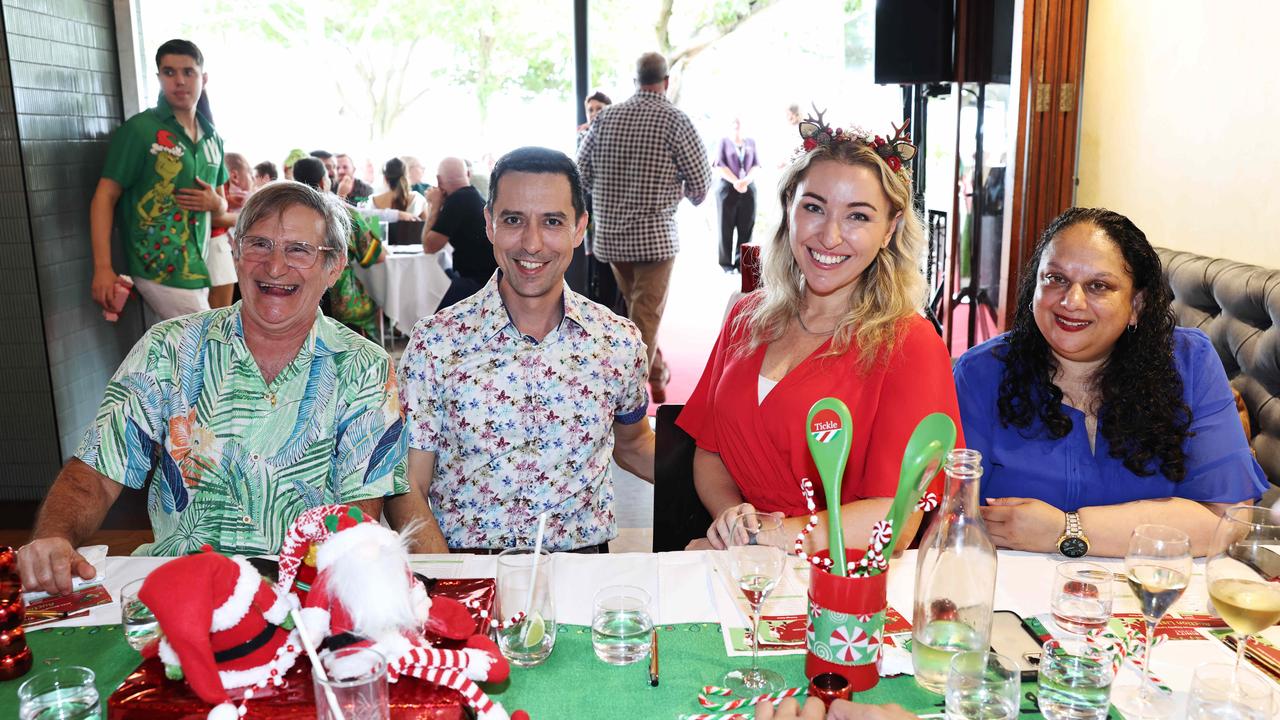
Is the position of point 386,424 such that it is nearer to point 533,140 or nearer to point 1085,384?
point 1085,384

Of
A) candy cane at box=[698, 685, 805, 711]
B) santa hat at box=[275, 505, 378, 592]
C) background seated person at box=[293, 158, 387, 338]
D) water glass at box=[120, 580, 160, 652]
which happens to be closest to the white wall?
candy cane at box=[698, 685, 805, 711]

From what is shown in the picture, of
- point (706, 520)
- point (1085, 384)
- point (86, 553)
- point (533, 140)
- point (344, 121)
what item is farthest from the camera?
point (344, 121)

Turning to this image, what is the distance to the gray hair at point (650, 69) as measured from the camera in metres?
5.37

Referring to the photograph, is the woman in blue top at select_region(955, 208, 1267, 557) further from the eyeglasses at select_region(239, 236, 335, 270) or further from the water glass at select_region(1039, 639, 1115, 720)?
the eyeglasses at select_region(239, 236, 335, 270)

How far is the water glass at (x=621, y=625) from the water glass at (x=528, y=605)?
7cm

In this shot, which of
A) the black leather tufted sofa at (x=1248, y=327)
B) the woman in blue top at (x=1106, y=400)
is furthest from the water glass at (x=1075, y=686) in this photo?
the black leather tufted sofa at (x=1248, y=327)

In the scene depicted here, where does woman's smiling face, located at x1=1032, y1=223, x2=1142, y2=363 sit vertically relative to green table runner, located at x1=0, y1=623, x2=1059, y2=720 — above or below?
above

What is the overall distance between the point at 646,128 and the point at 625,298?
1.06m

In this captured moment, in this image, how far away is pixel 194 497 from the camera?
71.3 inches

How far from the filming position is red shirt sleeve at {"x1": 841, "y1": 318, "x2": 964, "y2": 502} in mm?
1823

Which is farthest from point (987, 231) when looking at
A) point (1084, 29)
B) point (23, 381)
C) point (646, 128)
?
point (23, 381)

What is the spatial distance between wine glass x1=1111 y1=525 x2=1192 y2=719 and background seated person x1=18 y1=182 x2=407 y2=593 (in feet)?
4.18

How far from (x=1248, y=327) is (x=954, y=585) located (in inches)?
70.8

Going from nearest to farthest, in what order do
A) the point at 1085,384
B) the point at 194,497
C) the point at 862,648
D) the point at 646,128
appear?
1. the point at 862,648
2. the point at 194,497
3. the point at 1085,384
4. the point at 646,128
